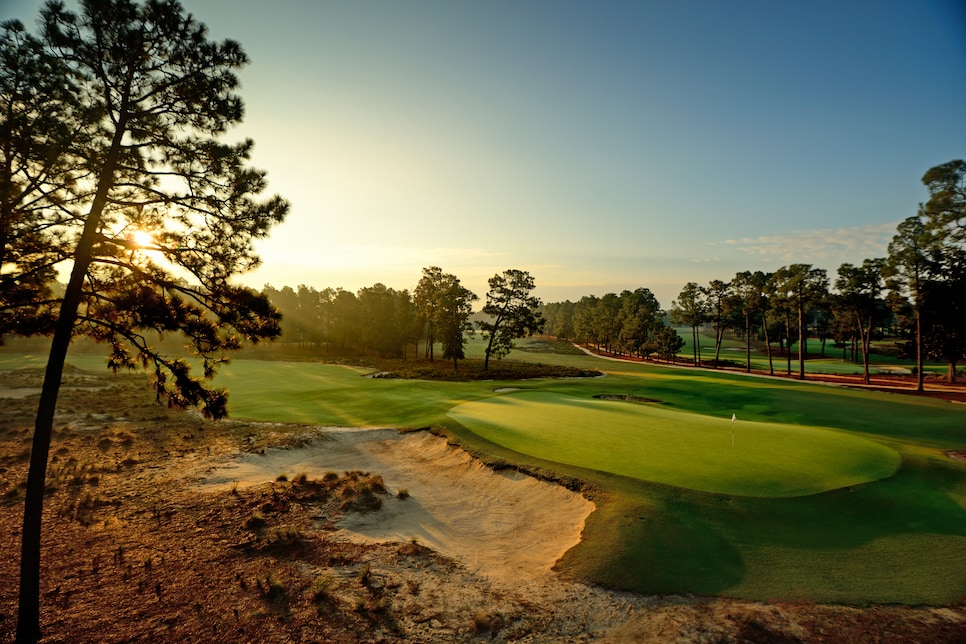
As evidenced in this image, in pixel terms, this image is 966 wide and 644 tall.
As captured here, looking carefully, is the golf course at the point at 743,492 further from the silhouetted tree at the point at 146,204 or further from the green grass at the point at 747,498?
the silhouetted tree at the point at 146,204

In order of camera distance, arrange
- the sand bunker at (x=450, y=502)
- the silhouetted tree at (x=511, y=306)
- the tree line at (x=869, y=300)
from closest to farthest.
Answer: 1. the sand bunker at (x=450, y=502)
2. the tree line at (x=869, y=300)
3. the silhouetted tree at (x=511, y=306)

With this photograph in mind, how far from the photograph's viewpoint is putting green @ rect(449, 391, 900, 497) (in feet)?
44.4

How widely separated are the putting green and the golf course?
8 cm

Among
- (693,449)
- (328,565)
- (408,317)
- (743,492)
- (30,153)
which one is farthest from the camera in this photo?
(408,317)

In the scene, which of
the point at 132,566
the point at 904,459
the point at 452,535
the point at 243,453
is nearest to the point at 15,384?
the point at 243,453

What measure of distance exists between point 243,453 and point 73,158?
15.4 metres

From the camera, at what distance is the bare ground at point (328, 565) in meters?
7.78

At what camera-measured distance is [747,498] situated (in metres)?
12.2

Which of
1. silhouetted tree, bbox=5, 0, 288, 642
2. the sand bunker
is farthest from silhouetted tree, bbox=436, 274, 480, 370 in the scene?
silhouetted tree, bbox=5, 0, 288, 642

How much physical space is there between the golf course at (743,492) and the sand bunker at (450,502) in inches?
33.6

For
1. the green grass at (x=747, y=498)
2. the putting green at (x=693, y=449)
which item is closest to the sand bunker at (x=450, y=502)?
the green grass at (x=747, y=498)

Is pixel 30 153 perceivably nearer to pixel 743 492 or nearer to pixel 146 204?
pixel 146 204

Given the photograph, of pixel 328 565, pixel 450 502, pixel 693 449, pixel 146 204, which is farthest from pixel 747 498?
pixel 146 204

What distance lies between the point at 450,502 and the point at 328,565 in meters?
5.25
